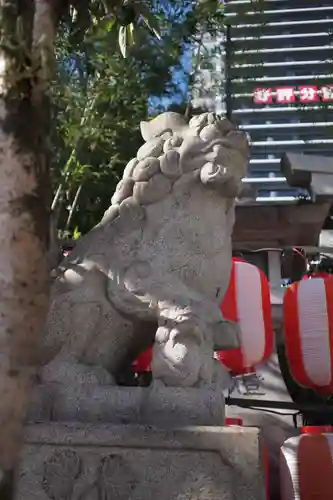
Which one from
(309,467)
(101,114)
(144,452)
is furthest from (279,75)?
(144,452)

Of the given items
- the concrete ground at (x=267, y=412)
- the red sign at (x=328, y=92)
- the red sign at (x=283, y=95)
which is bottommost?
the concrete ground at (x=267, y=412)

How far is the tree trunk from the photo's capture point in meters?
1.15

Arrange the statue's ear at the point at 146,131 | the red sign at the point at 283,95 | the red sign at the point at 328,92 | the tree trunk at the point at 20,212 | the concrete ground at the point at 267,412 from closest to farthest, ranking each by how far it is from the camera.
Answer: the tree trunk at the point at 20,212, the statue's ear at the point at 146,131, the red sign at the point at 328,92, the concrete ground at the point at 267,412, the red sign at the point at 283,95

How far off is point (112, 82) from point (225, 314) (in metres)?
3.79

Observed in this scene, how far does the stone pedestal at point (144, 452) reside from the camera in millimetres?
2508

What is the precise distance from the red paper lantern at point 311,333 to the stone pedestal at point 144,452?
3.75 feet

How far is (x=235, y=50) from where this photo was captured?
444 cm

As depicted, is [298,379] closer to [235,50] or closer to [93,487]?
[93,487]

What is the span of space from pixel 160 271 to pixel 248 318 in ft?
3.68

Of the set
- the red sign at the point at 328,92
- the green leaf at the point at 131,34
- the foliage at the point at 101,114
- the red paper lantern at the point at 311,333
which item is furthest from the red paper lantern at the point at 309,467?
the foliage at the point at 101,114

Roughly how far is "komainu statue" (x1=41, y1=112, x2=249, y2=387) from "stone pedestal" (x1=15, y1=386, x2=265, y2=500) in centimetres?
14

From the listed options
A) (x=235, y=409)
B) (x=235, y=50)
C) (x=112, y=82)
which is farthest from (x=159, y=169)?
(x=112, y=82)

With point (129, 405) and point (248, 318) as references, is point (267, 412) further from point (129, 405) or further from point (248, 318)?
point (129, 405)

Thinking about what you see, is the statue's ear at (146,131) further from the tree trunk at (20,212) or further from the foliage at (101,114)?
the foliage at (101,114)
